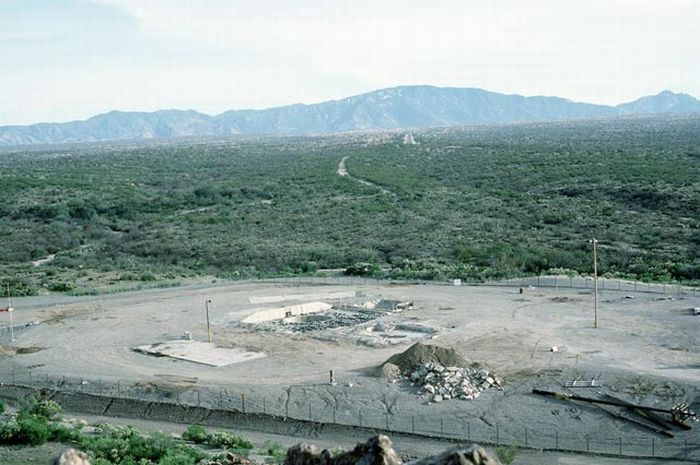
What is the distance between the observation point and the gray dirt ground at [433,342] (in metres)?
26.9

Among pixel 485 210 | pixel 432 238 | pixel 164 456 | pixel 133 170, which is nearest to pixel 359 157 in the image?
pixel 133 170

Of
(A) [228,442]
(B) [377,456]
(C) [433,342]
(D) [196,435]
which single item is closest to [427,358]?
(C) [433,342]

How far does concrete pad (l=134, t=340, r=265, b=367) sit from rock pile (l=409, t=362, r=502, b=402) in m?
7.96

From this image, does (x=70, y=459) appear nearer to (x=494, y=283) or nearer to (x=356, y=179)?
(x=494, y=283)

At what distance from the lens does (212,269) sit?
5844cm

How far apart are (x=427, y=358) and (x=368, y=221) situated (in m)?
44.0

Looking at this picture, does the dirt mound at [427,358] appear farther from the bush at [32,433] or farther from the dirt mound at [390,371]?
the bush at [32,433]

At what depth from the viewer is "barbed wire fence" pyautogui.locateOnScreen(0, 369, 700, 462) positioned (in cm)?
2339

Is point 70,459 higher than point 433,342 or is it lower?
higher

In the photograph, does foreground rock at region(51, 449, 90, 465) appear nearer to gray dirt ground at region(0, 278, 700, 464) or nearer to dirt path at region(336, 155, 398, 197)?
gray dirt ground at region(0, 278, 700, 464)

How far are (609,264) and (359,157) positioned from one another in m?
102

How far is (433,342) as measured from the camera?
35719mm

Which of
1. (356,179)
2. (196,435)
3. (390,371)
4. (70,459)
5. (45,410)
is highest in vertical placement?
(70,459)

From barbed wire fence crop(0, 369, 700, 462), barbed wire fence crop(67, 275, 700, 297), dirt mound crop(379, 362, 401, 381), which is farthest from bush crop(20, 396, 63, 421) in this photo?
barbed wire fence crop(67, 275, 700, 297)
